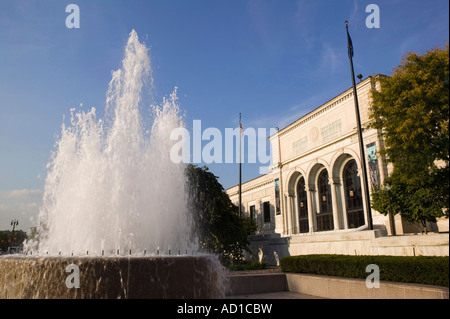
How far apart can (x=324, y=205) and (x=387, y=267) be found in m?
26.7

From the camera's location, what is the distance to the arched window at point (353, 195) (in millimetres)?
29781

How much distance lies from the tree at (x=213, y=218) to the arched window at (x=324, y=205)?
701 inches

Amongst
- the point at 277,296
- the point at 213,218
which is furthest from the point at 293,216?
the point at 277,296

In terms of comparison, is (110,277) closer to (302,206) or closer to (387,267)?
(387,267)

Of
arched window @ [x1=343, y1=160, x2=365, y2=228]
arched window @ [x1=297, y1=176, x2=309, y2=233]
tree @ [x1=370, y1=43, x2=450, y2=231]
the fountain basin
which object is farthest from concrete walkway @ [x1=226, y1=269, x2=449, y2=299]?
arched window @ [x1=297, y1=176, x2=309, y2=233]

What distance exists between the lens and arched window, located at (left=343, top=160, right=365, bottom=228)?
97.7 feet

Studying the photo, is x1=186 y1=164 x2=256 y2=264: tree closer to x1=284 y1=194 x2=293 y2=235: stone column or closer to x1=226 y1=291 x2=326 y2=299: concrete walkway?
x1=226 y1=291 x2=326 y2=299: concrete walkway

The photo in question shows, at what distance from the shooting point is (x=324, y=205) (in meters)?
34.5

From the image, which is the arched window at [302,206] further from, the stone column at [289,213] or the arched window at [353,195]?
the arched window at [353,195]

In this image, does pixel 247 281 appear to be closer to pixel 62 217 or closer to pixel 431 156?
pixel 62 217

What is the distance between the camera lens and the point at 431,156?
10961mm

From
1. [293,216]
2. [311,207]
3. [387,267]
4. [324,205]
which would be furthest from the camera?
[293,216]

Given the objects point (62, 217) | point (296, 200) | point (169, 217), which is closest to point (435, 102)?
point (169, 217)

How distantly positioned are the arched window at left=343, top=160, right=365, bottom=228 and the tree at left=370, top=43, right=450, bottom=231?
16692mm
